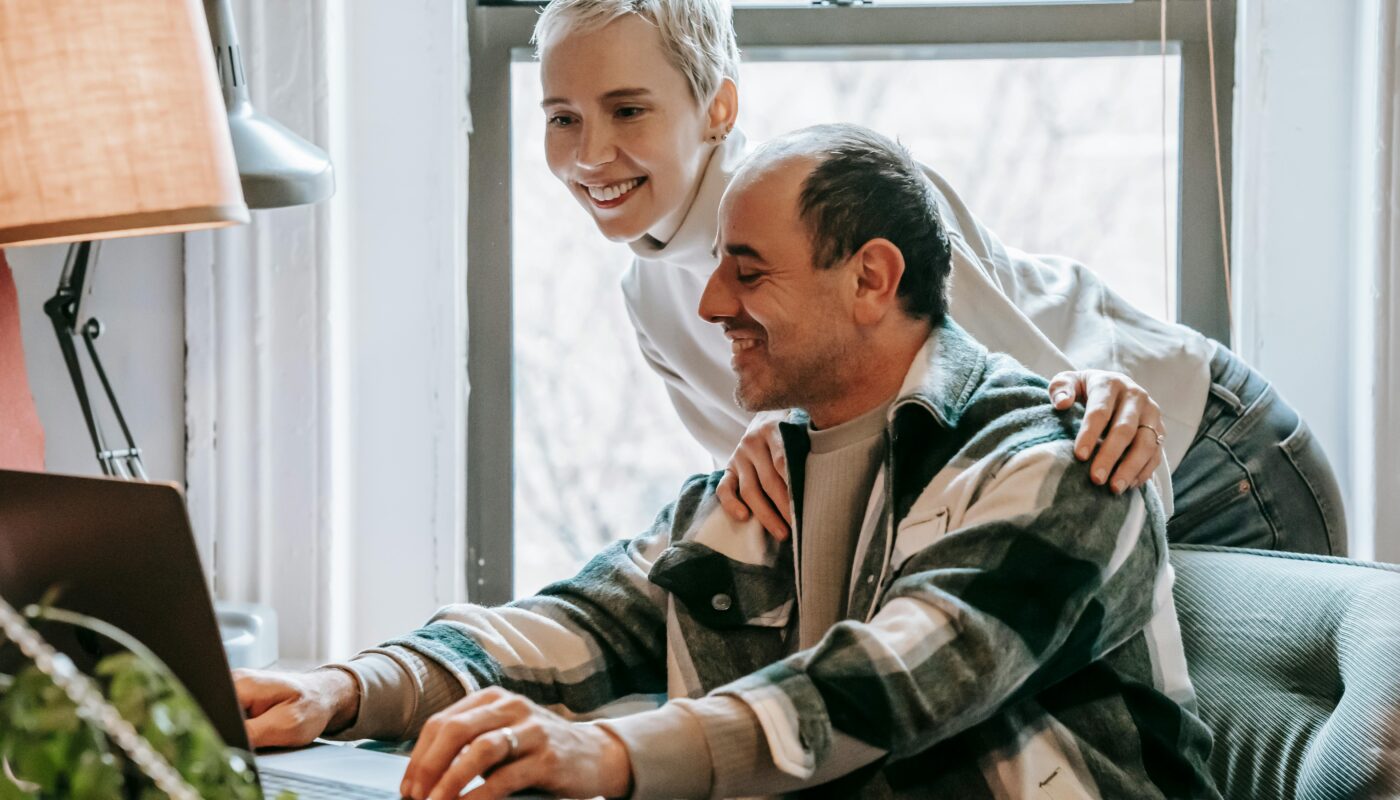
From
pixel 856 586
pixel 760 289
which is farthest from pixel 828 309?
pixel 856 586

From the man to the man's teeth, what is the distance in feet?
1.30

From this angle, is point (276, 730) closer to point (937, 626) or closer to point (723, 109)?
point (937, 626)

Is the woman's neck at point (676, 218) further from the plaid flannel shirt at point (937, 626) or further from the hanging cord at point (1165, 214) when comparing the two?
the hanging cord at point (1165, 214)

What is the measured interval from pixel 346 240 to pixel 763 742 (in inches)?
60.8

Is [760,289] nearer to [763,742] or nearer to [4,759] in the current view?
[763,742]

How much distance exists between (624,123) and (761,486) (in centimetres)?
55

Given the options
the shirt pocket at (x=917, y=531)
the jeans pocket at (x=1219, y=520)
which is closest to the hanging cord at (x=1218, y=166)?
the jeans pocket at (x=1219, y=520)

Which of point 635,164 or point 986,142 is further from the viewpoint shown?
point 986,142

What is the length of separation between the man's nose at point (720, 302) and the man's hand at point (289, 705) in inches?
18.1

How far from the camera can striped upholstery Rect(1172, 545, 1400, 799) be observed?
1.14 metres

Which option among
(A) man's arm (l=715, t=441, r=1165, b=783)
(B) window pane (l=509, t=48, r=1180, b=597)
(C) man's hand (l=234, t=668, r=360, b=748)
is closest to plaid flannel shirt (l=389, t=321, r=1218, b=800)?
(A) man's arm (l=715, t=441, r=1165, b=783)

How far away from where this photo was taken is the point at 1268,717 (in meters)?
1.28

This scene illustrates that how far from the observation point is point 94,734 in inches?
19.6

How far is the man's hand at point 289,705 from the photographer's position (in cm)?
107
